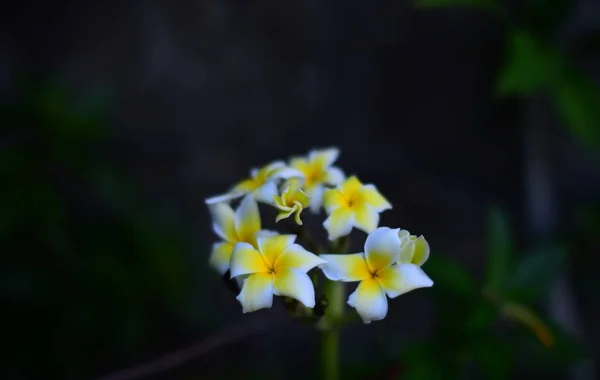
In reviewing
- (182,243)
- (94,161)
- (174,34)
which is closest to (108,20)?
(174,34)

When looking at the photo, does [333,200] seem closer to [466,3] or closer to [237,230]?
[237,230]

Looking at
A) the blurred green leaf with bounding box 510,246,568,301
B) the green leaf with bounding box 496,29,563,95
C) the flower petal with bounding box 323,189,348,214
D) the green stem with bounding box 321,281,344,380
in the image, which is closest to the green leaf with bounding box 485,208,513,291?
the blurred green leaf with bounding box 510,246,568,301

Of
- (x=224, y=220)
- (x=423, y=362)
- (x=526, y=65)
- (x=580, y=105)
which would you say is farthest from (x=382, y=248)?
(x=580, y=105)

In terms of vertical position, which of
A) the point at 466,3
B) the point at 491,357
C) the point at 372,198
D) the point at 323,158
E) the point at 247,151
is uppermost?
the point at 247,151

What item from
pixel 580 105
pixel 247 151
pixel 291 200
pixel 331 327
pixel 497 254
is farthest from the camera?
A: pixel 247 151

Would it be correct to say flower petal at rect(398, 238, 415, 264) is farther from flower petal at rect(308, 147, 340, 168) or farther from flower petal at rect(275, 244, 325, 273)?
flower petal at rect(308, 147, 340, 168)

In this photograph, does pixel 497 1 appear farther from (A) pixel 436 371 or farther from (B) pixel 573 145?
(A) pixel 436 371
